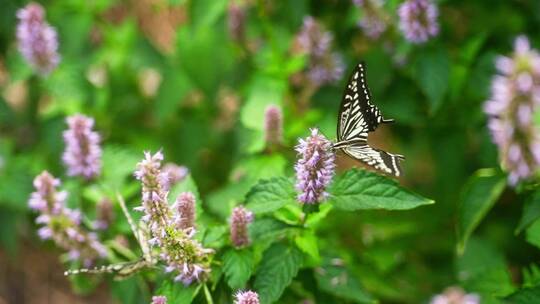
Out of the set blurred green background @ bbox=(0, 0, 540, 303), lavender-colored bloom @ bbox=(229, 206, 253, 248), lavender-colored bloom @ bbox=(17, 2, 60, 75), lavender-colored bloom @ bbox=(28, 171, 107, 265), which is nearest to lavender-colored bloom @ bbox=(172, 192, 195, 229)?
lavender-colored bloom @ bbox=(229, 206, 253, 248)

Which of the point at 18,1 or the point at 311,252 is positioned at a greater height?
the point at 18,1

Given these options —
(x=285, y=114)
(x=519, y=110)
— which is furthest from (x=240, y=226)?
(x=285, y=114)

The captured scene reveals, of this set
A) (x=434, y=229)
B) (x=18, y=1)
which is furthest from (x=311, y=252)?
(x=18, y=1)

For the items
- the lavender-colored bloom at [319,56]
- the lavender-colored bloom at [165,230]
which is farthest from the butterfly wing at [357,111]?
the lavender-colored bloom at [319,56]

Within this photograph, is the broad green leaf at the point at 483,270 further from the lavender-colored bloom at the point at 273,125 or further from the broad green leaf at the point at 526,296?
the lavender-colored bloom at the point at 273,125

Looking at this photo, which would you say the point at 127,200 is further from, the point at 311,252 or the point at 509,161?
the point at 509,161

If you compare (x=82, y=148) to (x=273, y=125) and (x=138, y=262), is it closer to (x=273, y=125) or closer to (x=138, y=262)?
(x=138, y=262)

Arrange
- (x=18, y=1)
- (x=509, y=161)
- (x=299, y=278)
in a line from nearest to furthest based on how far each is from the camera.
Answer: (x=509, y=161), (x=299, y=278), (x=18, y=1)
